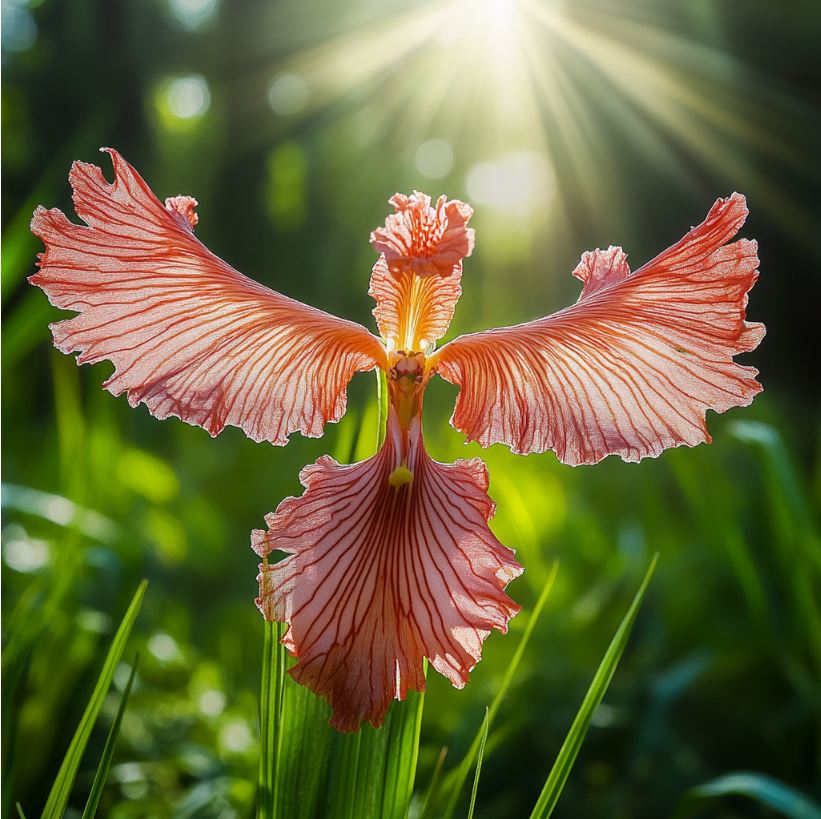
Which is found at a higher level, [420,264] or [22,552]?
[22,552]

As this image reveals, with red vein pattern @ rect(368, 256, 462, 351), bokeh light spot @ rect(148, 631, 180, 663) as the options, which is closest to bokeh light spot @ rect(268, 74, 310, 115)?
bokeh light spot @ rect(148, 631, 180, 663)

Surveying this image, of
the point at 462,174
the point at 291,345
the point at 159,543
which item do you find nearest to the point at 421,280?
the point at 291,345

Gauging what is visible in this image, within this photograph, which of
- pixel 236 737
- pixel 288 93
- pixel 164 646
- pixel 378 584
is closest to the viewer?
pixel 378 584

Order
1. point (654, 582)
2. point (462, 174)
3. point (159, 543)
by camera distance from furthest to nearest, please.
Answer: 1. point (462, 174)
2. point (159, 543)
3. point (654, 582)

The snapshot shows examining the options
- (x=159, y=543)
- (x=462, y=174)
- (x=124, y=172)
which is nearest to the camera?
(x=124, y=172)

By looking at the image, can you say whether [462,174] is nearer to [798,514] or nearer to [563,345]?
[798,514]

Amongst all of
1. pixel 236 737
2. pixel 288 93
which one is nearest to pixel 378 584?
pixel 236 737

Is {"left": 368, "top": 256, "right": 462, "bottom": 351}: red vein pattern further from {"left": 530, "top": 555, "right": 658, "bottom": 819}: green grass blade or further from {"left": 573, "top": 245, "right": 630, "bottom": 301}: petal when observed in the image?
{"left": 530, "top": 555, "right": 658, "bottom": 819}: green grass blade

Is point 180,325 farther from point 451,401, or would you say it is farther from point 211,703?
point 451,401
